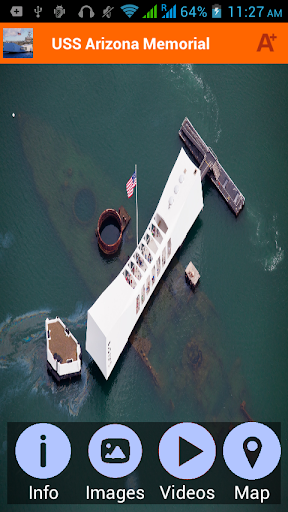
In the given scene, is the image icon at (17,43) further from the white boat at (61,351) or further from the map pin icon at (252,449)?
the map pin icon at (252,449)

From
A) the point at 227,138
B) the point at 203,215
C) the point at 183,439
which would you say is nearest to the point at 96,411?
the point at 183,439

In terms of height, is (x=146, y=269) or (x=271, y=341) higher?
(x=146, y=269)

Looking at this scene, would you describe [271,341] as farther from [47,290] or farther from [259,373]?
[47,290]
